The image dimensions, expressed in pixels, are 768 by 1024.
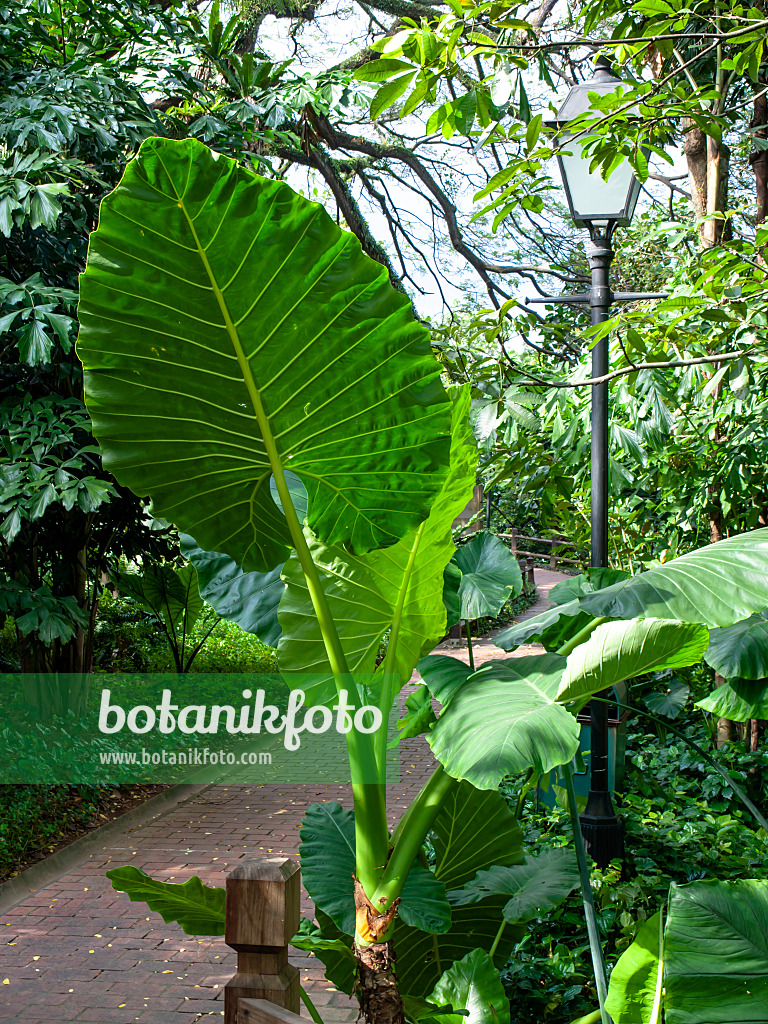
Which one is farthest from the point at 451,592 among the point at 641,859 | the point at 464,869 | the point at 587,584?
the point at 641,859

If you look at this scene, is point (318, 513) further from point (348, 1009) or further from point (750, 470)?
point (750, 470)

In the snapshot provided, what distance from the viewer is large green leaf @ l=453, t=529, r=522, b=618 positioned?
2281 millimetres

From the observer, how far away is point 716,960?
1.33m

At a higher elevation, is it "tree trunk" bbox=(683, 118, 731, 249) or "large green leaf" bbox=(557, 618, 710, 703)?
"tree trunk" bbox=(683, 118, 731, 249)

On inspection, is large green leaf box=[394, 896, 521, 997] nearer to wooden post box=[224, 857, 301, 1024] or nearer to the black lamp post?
wooden post box=[224, 857, 301, 1024]

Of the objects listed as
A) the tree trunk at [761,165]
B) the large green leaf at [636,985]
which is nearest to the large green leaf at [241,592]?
the large green leaf at [636,985]

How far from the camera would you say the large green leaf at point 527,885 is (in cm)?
208

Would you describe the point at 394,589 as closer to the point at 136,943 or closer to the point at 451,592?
the point at 451,592

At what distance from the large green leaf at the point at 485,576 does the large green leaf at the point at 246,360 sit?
16.4 inches

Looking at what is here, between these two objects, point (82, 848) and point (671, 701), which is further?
point (82, 848)

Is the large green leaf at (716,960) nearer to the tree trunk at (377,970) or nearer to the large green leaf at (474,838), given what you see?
the tree trunk at (377,970)

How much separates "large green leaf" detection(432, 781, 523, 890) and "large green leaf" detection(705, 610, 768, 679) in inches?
37.1

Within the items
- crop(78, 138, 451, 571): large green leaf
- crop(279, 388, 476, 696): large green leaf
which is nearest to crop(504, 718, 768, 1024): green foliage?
crop(279, 388, 476, 696): large green leaf

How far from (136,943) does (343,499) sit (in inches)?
129
